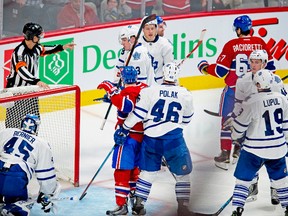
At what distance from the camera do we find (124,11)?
10.2m

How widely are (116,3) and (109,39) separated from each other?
419mm

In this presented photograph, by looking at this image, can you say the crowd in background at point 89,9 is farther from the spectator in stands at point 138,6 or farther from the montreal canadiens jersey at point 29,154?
the montreal canadiens jersey at point 29,154

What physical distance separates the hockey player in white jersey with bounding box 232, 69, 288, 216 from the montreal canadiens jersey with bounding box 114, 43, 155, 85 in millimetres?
1346

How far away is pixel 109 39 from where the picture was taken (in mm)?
9938

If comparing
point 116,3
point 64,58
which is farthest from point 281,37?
point 64,58

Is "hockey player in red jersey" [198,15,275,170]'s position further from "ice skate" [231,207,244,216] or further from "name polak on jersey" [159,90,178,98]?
"name polak on jersey" [159,90,178,98]

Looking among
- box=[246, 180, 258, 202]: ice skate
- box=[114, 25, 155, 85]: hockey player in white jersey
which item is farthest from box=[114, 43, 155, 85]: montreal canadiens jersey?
box=[246, 180, 258, 202]: ice skate

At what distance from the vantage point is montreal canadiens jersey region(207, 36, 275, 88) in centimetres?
796

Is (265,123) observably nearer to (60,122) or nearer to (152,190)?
(152,190)

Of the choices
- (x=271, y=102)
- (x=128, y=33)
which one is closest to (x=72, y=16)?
(x=128, y=33)

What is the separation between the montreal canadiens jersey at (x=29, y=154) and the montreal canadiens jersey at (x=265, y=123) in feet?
4.11

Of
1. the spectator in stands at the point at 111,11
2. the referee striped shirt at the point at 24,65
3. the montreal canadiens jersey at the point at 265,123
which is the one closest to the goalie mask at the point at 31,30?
the referee striped shirt at the point at 24,65

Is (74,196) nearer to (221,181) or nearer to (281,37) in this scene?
(221,181)

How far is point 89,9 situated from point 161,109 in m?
3.45
